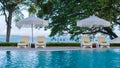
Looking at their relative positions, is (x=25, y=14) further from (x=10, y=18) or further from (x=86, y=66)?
(x=86, y=66)

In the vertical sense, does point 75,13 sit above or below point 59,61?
above

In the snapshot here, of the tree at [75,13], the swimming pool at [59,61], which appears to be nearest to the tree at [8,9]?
the tree at [75,13]

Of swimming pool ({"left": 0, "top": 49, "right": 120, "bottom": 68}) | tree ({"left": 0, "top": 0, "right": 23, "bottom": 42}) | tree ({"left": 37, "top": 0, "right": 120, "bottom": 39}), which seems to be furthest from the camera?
tree ({"left": 0, "top": 0, "right": 23, "bottom": 42})

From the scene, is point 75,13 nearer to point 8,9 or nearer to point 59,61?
point 8,9

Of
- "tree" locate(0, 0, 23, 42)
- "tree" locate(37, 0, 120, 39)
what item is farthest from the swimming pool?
"tree" locate(0, 0, 23, 42)

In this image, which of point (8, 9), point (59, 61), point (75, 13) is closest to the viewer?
point (59, 61)

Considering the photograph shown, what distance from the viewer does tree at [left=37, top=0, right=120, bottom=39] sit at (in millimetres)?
24562

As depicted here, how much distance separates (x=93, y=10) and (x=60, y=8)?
3418mm

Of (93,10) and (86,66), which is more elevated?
(93,10)

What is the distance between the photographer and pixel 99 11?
2492 cm

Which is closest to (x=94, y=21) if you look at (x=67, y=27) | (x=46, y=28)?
(x=67, y=27)

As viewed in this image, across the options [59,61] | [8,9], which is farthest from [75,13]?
[59,61]

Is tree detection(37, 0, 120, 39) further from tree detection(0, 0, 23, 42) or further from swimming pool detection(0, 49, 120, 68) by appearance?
swimming pool detection(0, 49, 120, 68)

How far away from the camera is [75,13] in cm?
2595
